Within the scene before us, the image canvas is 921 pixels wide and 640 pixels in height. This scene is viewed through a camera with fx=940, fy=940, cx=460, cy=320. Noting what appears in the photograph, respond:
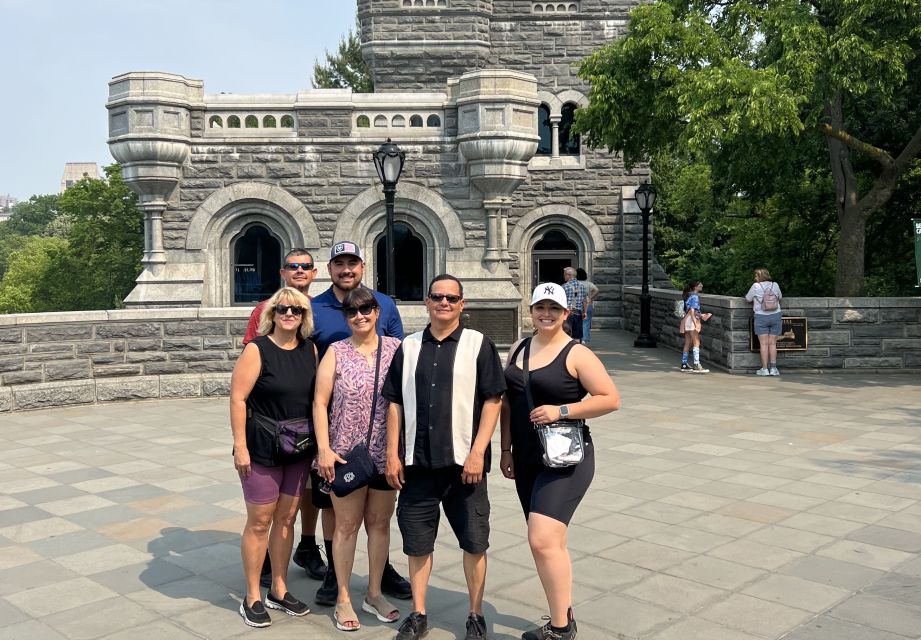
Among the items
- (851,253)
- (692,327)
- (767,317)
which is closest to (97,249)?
(692,327)

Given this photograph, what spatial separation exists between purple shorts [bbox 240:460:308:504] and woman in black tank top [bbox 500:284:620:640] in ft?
3.66

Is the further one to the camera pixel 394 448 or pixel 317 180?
pixel 317 180

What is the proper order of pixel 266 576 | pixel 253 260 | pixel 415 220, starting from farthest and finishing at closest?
pixel 253 260
pixel 415 220
pixel 266 576

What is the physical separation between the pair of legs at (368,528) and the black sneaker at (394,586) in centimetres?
30

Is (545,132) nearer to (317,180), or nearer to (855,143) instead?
(317,180)

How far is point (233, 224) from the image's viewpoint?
16062 mm

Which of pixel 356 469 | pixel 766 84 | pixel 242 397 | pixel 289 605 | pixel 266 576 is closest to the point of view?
pixel 356 469

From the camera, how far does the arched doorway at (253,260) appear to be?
16156mm

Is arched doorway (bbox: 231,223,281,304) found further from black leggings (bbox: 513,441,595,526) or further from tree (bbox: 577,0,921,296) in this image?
black leggings (bbox: 513,441,595,526)

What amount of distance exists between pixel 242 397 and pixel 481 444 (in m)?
1.26

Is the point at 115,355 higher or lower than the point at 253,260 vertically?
lower

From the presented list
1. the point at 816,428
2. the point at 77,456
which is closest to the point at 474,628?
the point at 77,456

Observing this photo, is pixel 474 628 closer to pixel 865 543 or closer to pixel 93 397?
pixel 865 543

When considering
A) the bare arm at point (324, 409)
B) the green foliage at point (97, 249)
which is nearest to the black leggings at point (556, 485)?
the bare arm at point (324, 409)
